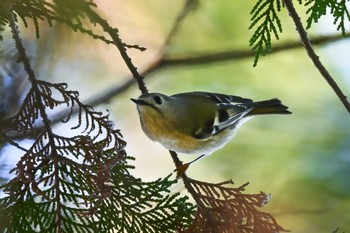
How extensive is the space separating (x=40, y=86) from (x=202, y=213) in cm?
24

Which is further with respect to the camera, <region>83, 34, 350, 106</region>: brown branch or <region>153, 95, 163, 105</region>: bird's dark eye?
<region>83, 34, 350, 106</region>: brown branch

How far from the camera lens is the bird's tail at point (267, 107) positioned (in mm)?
1221

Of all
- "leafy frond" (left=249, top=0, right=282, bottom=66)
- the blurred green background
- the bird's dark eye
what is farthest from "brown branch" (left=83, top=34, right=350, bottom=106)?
"leafy frond" (left=249, top=0, right=282, bottom=66)

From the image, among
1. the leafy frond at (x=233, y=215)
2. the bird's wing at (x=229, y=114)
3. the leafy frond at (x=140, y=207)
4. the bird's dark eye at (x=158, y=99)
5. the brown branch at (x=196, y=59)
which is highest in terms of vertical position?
the brown branch at (x=196, y=59)

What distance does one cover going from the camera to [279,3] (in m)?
0.85

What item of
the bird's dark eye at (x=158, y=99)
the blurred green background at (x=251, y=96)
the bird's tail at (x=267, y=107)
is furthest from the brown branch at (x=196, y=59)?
the bird's dark eye at (x=158, y=99)

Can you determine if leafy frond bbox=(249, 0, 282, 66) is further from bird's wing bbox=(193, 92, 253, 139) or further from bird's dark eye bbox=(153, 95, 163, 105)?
bird's wing bbox=(193, 92, 253, 139)

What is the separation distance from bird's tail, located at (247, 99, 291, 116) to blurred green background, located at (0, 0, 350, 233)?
1.92 ft

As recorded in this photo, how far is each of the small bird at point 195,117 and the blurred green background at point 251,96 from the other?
57 centimetres

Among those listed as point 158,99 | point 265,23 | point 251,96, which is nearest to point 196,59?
point 251,96

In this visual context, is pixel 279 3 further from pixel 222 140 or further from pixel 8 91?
pixel 8 91

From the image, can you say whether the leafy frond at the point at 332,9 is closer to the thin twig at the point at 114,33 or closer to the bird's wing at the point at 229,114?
the thin twig at the point at 114,33

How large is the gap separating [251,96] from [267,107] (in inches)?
30.6

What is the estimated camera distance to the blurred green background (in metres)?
1.90
